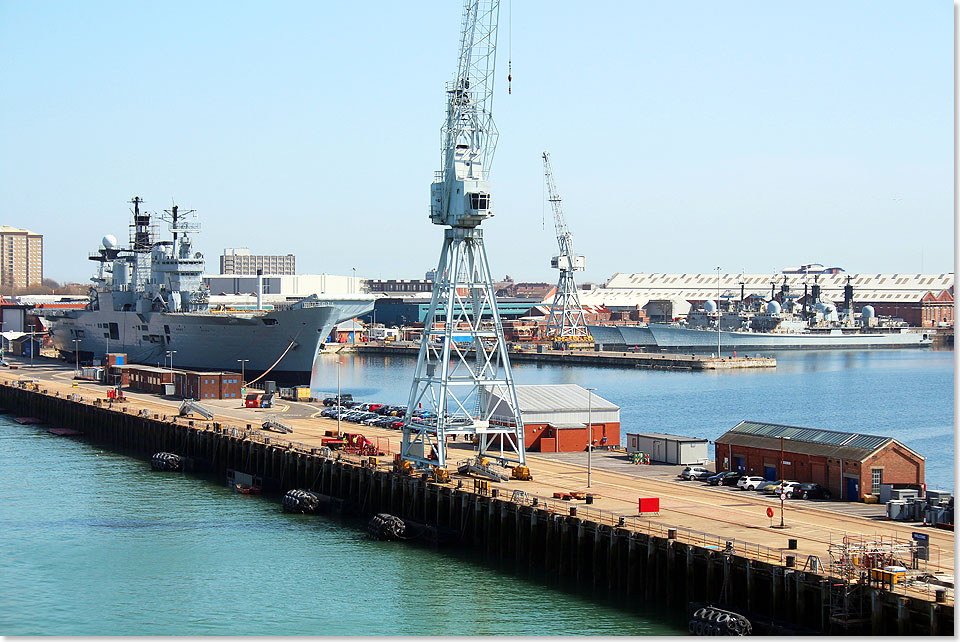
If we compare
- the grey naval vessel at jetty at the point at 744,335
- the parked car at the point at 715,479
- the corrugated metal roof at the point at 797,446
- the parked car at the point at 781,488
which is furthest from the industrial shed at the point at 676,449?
the grey naval vessel at jetty at the point at 744,335

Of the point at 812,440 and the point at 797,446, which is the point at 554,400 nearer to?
the point at 797,446

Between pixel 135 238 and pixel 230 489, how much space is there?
66.8 meters

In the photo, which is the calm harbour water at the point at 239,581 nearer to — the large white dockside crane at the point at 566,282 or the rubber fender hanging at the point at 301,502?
the rubber fender hanging at the point at 301,502

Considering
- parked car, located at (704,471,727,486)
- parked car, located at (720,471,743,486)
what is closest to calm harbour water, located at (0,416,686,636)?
parked car, located at (704,471,727,486)

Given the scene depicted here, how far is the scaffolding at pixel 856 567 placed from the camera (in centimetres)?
2877

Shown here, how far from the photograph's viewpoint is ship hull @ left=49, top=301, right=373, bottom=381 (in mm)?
93562

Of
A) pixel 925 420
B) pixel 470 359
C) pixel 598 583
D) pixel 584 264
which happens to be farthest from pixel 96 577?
pixel 584 264

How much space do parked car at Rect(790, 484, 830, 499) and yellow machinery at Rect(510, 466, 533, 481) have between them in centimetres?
1025

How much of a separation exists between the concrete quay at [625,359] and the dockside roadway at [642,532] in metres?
92.7

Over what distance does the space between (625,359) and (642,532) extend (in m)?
122

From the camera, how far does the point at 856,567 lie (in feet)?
98.8

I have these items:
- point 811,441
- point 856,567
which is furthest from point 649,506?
point 811,441

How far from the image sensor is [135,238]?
382 feet

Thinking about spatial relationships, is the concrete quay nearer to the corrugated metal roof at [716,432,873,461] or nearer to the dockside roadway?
the dockside roadway
